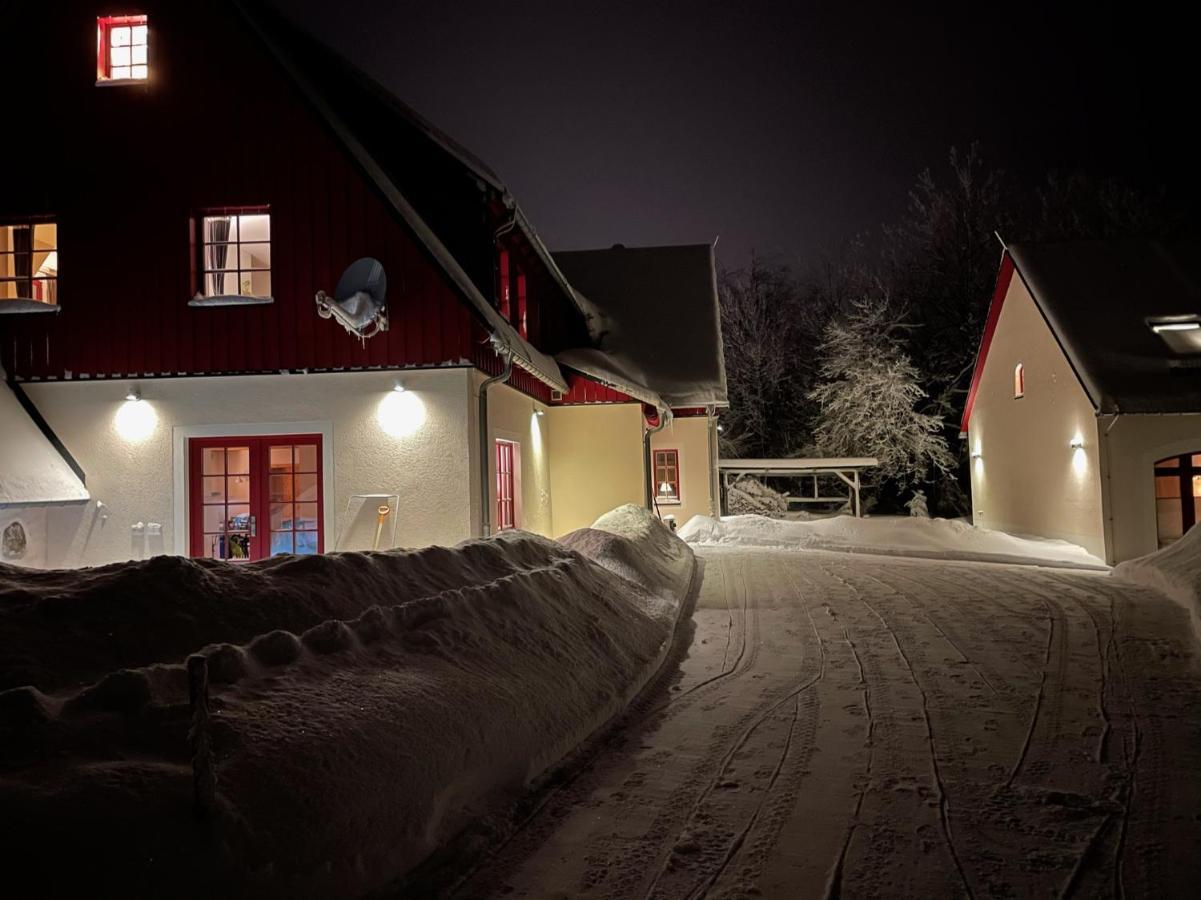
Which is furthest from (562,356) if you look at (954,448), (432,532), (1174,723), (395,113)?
(954,448)

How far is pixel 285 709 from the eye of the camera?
350cm

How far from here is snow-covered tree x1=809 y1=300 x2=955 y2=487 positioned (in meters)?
29.9

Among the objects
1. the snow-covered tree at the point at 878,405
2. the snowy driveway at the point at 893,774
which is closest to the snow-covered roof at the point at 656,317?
the snow-covered tree at the point at 878,405

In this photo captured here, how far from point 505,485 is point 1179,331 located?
12.7 m

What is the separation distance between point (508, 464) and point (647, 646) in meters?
6.74

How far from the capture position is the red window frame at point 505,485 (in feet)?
39.9

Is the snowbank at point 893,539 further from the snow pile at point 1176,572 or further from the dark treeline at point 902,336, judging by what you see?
the dark treeline at point 902,336

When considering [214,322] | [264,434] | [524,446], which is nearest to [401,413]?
[264,434]

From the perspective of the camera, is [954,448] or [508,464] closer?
[508,464]

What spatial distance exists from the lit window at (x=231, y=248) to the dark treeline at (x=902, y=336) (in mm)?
23756

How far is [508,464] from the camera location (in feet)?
42.9

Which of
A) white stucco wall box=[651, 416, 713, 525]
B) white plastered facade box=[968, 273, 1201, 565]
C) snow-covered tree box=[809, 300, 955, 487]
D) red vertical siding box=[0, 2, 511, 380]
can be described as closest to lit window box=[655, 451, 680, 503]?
white stucco wall box=[651, 416, 713, 525]

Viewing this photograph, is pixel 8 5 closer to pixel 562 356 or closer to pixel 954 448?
pixel 562 356

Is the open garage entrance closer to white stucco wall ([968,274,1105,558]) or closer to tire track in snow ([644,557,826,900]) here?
white stucco wall ([968,274,1105,558])
